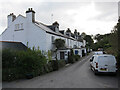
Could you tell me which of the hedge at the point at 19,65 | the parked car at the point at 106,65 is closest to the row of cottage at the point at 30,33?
the hedge at the point at 19,65

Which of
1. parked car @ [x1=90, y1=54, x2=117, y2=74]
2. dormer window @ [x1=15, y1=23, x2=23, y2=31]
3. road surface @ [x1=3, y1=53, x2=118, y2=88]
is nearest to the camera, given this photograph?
road surface @ [x1=3, y1=53, x2=118, y2=88]

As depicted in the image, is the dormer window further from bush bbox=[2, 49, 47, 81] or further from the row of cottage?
bush bbox=[2, 49, 47, 81]

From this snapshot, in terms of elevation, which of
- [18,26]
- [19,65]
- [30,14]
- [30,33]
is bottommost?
[19,65]

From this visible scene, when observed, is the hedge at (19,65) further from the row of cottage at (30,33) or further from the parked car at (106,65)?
the row of cottage at (30,33)

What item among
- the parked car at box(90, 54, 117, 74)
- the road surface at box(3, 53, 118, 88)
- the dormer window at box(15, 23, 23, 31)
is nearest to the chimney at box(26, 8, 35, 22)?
the dormer window at box(15, 23, 23, 31)

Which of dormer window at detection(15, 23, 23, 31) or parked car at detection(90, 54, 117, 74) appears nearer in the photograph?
parked car at detection(90, 54, 117, 74)

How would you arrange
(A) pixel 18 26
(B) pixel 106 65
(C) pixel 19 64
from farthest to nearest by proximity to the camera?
1. (A) pixel 18 26
2. (C) pixel 19 64
3. (B) pixel 106 65

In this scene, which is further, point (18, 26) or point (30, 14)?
point (18, 26)

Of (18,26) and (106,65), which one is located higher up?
(18,26)

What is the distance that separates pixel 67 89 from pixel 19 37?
15.8 m

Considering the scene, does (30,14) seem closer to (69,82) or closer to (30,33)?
(30,33)

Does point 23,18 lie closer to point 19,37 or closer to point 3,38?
point 19,37

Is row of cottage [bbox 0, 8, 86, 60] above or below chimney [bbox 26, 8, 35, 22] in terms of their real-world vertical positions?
below

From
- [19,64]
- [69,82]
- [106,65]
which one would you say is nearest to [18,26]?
[19,64]
